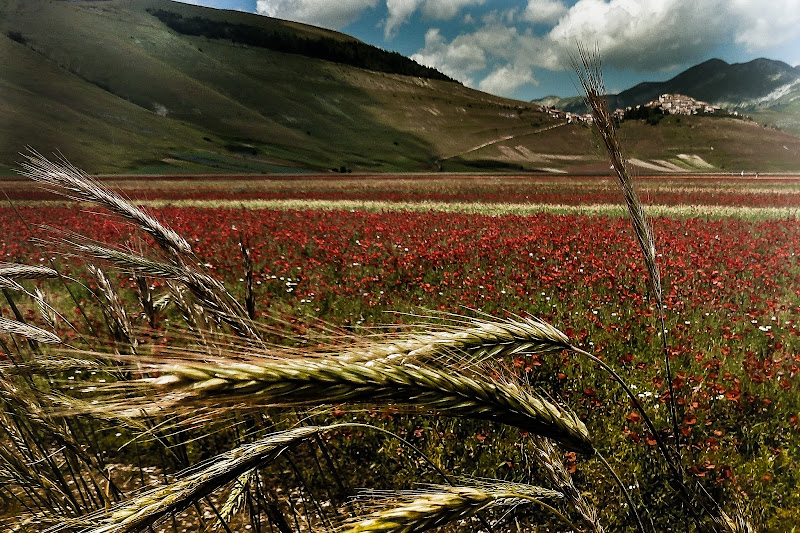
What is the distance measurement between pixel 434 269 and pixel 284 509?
5396 millimetres

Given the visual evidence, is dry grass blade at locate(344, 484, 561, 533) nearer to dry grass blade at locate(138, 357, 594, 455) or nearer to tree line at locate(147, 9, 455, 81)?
dry grass blade at locate(138, 357, 594, 455)

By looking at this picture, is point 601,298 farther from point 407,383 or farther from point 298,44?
point 298,44

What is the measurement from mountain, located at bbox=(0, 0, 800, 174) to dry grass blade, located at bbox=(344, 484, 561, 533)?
8317 cm

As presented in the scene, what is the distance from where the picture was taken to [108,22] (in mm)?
145500

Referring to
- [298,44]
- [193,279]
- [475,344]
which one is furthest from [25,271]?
[298,44]

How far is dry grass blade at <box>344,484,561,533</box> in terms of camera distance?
2.96 feet

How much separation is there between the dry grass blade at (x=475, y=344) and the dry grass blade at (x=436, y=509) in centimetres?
30

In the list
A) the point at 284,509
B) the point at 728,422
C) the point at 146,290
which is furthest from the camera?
the point at 728,422

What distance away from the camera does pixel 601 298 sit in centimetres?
645

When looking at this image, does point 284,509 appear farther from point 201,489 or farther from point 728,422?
point 728,422

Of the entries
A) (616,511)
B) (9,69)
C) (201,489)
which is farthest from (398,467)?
(9,69)

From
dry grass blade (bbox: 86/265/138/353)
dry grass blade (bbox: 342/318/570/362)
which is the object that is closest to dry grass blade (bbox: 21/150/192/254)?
dry grass blade (bbox: 86/265/138/353)

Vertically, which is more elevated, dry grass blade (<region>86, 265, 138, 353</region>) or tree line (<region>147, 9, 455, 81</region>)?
tree line (<region>147, 9, 455, 81</region>)

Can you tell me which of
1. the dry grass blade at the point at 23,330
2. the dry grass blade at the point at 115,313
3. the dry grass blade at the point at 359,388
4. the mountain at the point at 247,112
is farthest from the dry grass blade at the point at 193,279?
the mountain at the point at 247,112
